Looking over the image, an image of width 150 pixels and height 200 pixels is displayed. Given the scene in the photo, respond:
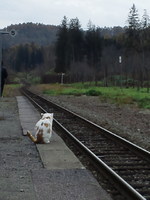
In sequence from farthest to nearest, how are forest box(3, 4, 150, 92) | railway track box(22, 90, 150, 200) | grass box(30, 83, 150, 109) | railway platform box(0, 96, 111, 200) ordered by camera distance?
forest box(3, 4, 150, 92) → grass box(30, 83, 150, 109) → railway track box(22, 90, 150, 200) → railway platform box(0, 96, 111, 200)

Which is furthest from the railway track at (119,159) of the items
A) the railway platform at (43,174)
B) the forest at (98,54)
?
the forest at (98,54)

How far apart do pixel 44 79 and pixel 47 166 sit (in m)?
98.0

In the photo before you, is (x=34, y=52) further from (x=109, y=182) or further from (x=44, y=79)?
(x=109, y=182)

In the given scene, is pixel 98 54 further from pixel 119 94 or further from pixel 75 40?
pixel 119 94

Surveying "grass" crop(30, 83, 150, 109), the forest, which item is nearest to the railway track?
"grass" crop(30, 83, 150, 109)

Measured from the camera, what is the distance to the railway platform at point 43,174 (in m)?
6.50

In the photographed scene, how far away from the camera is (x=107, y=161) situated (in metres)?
9.35

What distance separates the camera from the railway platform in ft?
21.3

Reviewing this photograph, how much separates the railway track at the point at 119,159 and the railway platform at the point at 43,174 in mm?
327

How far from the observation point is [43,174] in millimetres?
7895

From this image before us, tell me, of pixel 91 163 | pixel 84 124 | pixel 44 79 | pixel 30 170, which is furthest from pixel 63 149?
pixel 44 79

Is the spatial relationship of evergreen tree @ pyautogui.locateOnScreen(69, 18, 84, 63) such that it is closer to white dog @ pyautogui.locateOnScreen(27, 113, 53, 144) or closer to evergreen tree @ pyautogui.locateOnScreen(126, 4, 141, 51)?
evergreen tree @ pyautogui.locateOnScreen(126, 4, 141, 51)

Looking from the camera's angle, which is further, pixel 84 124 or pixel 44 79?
pixel 44 79

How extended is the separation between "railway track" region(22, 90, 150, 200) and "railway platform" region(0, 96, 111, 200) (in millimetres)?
327
